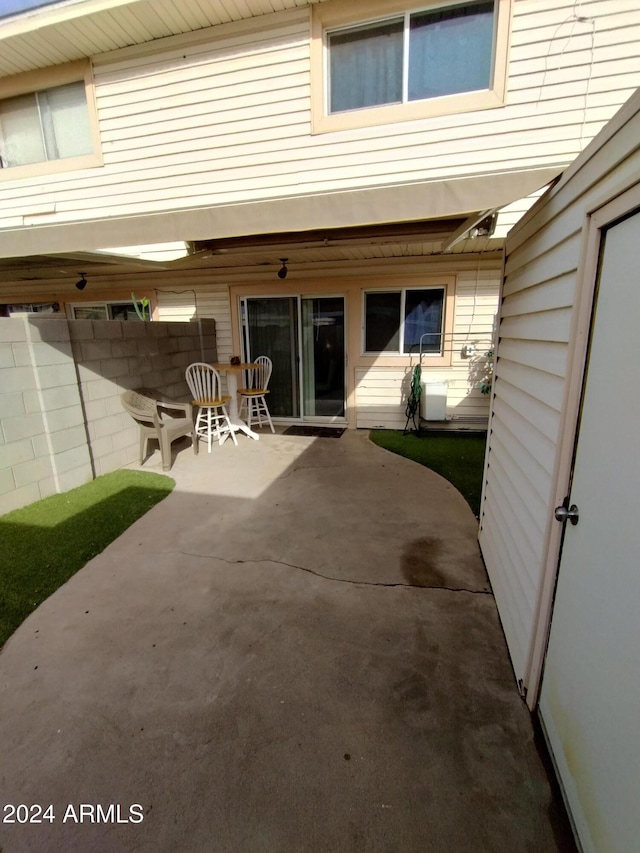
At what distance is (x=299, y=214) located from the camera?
234 centimetres

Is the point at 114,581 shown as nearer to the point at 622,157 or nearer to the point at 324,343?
the point at 622,157

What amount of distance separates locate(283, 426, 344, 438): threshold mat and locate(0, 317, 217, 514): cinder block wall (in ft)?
7.21

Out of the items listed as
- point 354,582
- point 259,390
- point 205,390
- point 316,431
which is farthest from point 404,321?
point 354,582

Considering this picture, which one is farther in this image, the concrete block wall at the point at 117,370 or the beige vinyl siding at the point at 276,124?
the concrete block wall at the point at 117,370

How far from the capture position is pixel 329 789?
1322 millimetres

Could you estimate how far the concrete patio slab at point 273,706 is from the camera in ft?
4.04

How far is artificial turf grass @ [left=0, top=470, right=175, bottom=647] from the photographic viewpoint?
7.69ft

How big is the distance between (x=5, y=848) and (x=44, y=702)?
53 centimetres

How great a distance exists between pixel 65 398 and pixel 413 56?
5.03 meters

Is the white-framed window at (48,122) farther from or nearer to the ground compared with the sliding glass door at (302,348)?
farther from the ground

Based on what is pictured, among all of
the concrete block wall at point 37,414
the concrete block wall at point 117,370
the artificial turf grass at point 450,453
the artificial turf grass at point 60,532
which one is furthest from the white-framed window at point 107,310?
the artificial turf grass at point 450,453

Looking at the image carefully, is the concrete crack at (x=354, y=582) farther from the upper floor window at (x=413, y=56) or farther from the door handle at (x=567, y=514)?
the upper floor window at (x=413, y=56)

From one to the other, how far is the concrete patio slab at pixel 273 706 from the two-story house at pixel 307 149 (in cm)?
225

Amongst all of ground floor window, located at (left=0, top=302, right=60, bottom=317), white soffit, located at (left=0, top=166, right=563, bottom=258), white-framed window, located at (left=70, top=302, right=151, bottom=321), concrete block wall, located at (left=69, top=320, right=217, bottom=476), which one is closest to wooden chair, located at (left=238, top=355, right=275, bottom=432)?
concrete block wall, located at (left=69, top=320, right=217, bottom=476)
